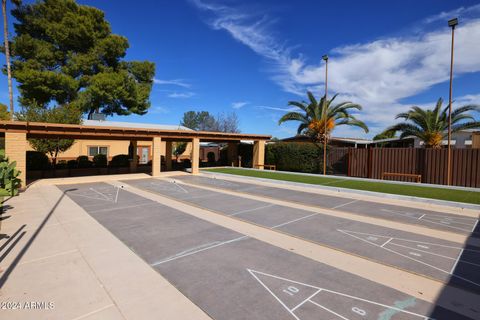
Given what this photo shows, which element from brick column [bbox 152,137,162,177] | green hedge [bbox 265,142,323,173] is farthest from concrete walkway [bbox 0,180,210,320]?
green hedge [bbox 265,142,323,173]

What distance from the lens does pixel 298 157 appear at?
23.9m

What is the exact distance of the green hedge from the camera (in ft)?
75.7

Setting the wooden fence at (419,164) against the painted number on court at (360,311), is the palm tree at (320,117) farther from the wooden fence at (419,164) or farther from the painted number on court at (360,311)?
the painted number on court at (360,311)

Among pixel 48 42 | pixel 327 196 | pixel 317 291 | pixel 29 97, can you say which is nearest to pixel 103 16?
pixel 48 42

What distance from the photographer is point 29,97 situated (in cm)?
2802

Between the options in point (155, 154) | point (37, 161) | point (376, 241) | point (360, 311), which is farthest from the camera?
point (37, 161)

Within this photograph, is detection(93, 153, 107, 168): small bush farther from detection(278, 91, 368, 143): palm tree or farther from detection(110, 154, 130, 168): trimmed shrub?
detection(278, 91, 368, 143): palm tree

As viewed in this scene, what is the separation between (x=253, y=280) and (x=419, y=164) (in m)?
17.5

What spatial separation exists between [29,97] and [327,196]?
105ft

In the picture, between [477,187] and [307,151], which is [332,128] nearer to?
[307,151]

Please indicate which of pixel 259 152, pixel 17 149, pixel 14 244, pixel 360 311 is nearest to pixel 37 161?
pixel 17 149

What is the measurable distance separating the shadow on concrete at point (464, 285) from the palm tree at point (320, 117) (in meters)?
18.2

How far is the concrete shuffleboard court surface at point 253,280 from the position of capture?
3.76m

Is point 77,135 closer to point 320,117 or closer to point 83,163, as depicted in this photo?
point 83,163
